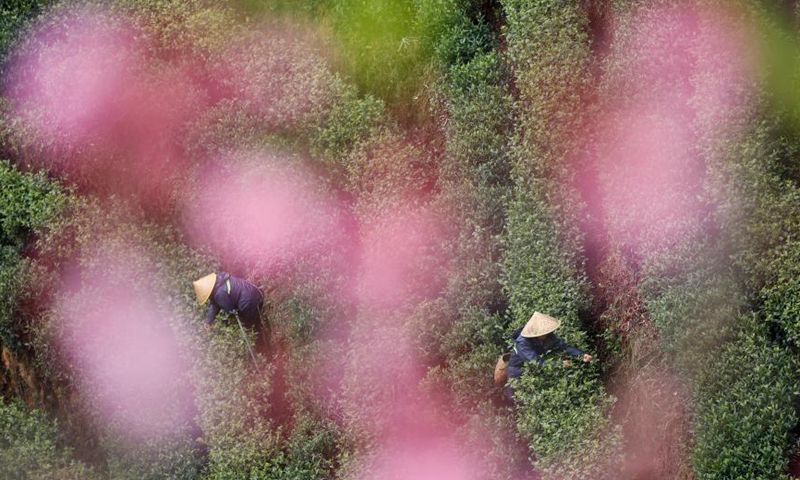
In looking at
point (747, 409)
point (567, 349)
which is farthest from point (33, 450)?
point (747, 409)

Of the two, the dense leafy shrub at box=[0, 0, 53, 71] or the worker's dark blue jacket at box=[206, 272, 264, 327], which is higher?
the dense leafy shrub at box=[0, 0, 53, 71]

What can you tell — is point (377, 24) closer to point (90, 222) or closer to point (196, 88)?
point (196, 88)

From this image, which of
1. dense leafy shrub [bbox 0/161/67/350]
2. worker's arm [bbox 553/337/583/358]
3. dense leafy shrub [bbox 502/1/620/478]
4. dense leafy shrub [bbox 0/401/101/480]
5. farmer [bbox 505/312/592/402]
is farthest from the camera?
dense leafy shrub [bbox 0/161/67/350]

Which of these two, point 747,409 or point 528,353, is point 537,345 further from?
point 747,409

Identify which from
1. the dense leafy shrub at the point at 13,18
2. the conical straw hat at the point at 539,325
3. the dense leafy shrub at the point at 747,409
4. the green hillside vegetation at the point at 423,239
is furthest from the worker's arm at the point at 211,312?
the dense leafy shrub at the point at 747,409

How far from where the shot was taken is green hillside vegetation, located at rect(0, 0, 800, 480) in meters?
11.9

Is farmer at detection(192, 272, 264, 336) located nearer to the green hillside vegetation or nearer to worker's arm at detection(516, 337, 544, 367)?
the green hillside vegetation

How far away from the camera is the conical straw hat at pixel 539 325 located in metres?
12.2

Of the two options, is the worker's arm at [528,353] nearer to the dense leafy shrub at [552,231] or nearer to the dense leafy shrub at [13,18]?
the dense leafy shrub at [552,231]

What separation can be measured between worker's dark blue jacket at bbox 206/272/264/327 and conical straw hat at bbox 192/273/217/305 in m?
0.09

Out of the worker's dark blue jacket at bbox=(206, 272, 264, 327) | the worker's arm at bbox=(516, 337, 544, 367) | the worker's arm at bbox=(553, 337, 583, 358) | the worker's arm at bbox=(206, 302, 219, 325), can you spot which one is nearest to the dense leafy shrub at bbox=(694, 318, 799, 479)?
the worker's arm at bbox=(553, 337, 583, 358)

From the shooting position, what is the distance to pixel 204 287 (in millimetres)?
14336

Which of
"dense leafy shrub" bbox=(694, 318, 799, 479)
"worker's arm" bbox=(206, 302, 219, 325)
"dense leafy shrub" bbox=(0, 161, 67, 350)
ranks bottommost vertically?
"dense leafy shrub" bbox=(694, 318, 799, 479)

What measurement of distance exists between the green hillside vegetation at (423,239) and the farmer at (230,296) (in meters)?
0.21
